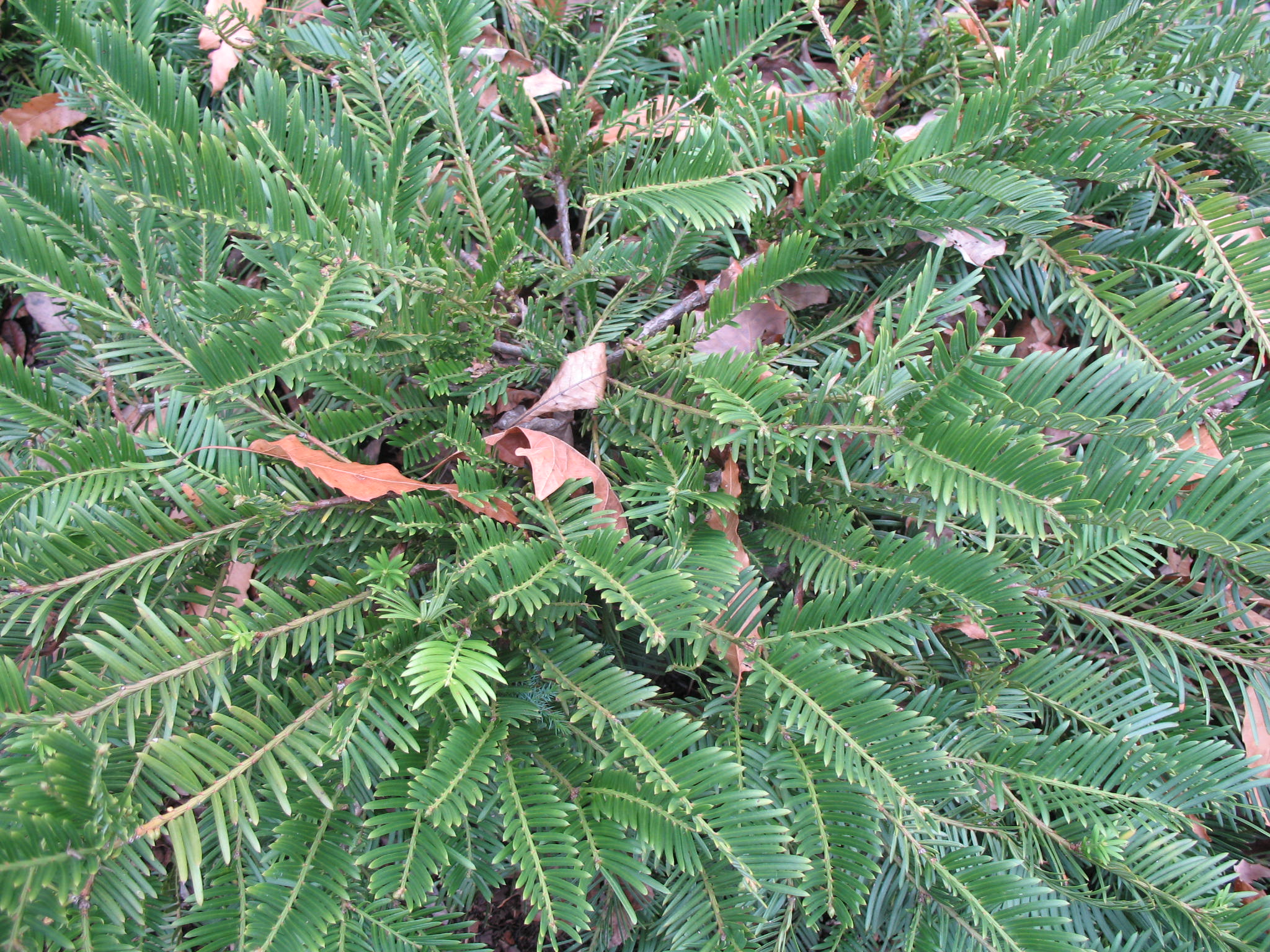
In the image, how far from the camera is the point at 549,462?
1.09 metres

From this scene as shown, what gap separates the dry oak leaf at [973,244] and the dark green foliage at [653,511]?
0.05 ft

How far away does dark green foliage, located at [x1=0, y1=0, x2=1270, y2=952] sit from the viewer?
905mm

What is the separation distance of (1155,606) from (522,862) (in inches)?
38.6

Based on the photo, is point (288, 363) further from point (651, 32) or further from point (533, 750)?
point (651, 32)

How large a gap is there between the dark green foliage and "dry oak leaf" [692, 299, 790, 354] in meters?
0.07

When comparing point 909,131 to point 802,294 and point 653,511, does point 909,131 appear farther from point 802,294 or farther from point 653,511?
point 653,511

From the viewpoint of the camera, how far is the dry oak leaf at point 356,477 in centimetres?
107

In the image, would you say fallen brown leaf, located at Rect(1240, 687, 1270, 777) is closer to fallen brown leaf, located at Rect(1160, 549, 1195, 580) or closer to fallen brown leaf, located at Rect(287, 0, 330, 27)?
fallen brown leaf, located at Rect(1160, 549, 1195, 580)

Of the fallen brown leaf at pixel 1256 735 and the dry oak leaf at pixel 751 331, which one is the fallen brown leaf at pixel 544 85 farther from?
the fallen brown leaf at pixel 1256 735

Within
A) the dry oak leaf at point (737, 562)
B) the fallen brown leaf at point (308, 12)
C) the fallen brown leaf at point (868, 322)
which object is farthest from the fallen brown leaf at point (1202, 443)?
the fallen brown leaf at point (308, 12)

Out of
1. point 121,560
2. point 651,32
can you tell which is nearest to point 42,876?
point 121,560

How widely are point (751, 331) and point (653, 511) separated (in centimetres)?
42

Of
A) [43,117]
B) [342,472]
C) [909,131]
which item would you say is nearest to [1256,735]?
[909,131]

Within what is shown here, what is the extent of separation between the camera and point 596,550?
0.98 meters
